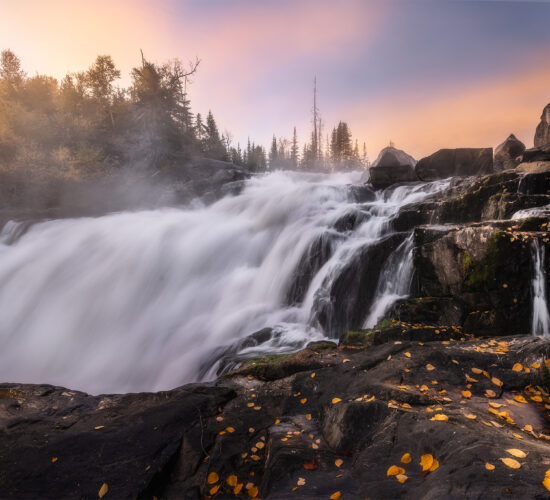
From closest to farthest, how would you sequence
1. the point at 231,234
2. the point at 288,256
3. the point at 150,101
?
the point at 288,256 < the point at 231,234 < the point at 150,101

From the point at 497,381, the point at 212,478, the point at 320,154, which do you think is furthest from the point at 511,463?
the point at 320,154

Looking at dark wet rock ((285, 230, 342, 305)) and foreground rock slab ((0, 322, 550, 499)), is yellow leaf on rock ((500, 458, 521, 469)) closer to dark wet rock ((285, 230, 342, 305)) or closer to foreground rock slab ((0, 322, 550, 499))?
foreground rock slab ((0, 322, 550, 499))

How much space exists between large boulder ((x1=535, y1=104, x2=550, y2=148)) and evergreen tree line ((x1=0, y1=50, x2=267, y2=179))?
102 ft

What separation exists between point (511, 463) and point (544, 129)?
33.8 metres

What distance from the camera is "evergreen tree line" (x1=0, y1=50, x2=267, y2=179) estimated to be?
2002 centimetres

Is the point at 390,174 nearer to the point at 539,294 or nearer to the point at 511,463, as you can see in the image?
the point at 539,294

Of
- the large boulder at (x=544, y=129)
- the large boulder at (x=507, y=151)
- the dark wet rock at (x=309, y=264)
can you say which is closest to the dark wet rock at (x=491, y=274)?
the dark wet rock at (x=309, y=264)

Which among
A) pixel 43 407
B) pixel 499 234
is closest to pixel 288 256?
pixel 499 234

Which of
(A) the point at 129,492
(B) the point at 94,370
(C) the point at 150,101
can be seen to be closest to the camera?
(A) the point at 129,492

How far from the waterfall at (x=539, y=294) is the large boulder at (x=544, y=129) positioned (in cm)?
2707

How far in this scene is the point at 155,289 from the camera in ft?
36.5

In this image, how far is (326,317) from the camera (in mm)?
8227

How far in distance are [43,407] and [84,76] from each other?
1504 inches

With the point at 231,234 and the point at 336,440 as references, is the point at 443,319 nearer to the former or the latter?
the point at 336,440
